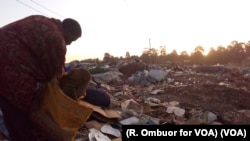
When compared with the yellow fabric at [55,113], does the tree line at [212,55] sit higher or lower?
lower

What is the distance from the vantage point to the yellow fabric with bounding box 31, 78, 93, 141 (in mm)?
3102

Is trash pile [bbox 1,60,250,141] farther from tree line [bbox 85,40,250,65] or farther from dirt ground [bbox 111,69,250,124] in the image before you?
tree line [bbox 85,40,250,65]

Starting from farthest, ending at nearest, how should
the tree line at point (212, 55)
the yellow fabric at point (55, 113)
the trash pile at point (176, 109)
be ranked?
the tree line at point (212, 55)
the trash pile at point (176, 109)
the yellow fabric at point (55, 113)

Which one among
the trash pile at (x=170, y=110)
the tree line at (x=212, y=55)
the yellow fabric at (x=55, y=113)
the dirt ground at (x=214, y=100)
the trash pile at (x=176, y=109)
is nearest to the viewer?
the yellow fabric at (x=55, y=113)

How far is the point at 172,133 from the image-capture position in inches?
134

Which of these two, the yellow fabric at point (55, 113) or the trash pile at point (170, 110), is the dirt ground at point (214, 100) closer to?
the trash pile at point (170, 110)

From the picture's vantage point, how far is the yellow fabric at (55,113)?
3102 mm

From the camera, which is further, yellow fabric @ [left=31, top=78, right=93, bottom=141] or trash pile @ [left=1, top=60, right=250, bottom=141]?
trash pile @ [left=1, top=60, right=250, bottom=141]

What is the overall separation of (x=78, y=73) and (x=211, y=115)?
266 cm

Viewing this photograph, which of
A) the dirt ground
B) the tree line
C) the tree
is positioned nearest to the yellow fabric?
the dirt ground

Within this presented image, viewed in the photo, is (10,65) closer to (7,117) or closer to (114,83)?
(7,117)

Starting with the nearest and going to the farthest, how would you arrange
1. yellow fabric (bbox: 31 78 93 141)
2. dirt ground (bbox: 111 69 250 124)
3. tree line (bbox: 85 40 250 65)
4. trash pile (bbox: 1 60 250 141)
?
1. yellow fabric (bbox: 31 78 93 141)
2. trash pile (bbox: 1 60 250 141)
3. dirt ground (bbox: 111 69 250 124)
4. tree line (bbox: 85 40 250 65)

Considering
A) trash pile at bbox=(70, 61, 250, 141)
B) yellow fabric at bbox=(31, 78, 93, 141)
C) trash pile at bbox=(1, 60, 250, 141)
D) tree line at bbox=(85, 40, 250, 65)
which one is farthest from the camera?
tree line at bbox=(85, 40, 250, 65)

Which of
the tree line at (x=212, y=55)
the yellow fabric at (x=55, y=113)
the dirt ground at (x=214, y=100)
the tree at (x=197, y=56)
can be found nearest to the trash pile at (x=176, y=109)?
the dirt ground at (x=214, y=100)
